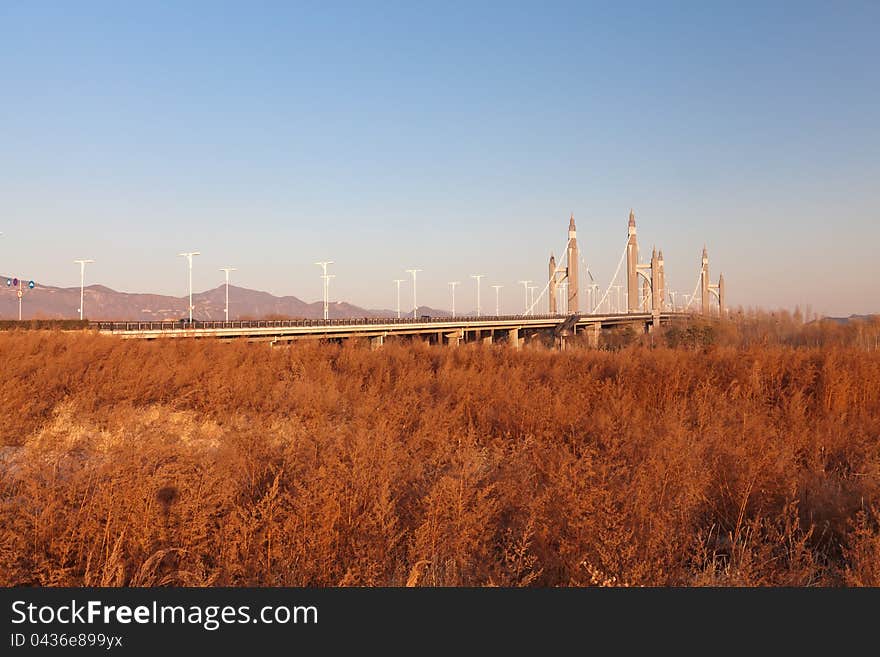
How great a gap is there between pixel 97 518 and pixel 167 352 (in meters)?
14.2

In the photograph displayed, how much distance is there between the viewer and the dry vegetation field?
4.23 meters

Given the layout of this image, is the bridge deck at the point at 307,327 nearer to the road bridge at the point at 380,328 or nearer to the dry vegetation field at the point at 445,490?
the road bridge at the point at 380,328

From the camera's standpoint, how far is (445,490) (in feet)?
15.8

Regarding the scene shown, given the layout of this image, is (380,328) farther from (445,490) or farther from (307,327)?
(445,490)

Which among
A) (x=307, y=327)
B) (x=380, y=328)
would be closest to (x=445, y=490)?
(x=307, y=327)

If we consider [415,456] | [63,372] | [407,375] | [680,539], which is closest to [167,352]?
[63,372]

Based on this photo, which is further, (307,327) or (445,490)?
(307,327)

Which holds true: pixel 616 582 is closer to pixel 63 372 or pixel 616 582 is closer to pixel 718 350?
pixel 63 372

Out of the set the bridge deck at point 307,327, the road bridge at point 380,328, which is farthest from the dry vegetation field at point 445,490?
the bridge deck at point 307,327

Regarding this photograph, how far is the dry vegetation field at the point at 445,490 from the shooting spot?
4227mm

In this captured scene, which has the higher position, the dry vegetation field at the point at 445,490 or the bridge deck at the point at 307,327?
the bridge deck at the point at 307,327

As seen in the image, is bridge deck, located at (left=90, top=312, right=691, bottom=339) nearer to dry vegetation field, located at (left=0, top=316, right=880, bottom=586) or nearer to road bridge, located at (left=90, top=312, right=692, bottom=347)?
road bridge, located at (left=90, top=312, right=692, bottom=347)

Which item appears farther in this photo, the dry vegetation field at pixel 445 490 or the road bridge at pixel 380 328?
the road bridge at pixel 380 328

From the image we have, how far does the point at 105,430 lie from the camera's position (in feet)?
30.1
